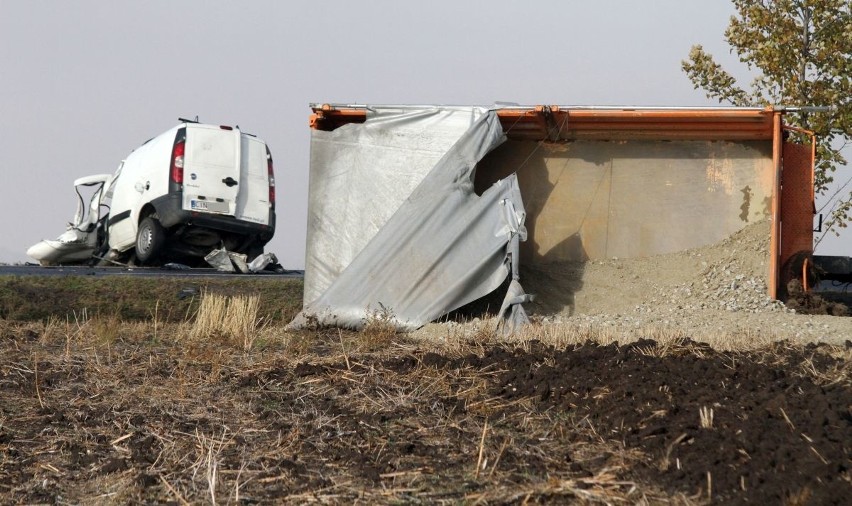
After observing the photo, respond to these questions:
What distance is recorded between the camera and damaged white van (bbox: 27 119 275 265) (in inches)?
723

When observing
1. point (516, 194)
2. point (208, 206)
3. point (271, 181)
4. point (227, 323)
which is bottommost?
point (227, 323)

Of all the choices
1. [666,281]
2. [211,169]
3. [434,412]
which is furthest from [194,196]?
[434,412]

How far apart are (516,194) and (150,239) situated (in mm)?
8808

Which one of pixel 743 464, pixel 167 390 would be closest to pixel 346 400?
pixel 167 390

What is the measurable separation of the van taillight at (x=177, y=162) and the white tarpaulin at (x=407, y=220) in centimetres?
625

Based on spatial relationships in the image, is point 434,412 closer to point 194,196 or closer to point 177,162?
point 194,196

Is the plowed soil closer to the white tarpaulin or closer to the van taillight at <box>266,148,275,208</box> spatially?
the white tarpaulin

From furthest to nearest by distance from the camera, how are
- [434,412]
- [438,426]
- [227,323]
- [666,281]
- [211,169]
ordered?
[211,169] → [666,281] → [227,323] → [434,412] → [438,426]

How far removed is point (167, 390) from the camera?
288 inches

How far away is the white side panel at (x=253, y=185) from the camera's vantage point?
18.8m

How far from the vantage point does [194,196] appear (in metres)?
18.3

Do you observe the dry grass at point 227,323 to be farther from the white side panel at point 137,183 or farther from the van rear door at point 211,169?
the white side panel at point 137,183

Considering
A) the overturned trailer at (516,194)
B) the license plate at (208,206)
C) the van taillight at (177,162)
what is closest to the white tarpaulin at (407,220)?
the overturned trailer at (516,194)

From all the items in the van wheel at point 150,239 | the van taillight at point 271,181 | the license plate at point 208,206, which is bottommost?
the van wheel at point 150,239
